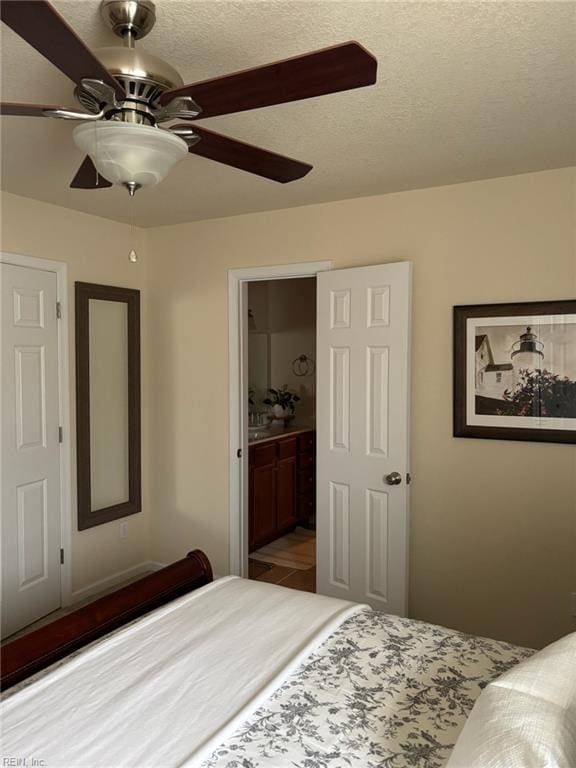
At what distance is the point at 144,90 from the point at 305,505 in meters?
4.30

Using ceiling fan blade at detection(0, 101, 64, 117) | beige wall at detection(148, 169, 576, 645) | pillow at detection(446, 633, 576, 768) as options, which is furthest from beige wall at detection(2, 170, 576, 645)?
ceiling fan blade at detection(0, 101, 64, 117)

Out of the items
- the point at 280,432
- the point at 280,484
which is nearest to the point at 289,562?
the point at 280,484

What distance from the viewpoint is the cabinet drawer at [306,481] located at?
5.23 meters

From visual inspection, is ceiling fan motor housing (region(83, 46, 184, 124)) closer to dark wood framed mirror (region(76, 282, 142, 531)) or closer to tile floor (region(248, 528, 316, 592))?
dark wood framed mirror (region(76, 282, 142, 531))

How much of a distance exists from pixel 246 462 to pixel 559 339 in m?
2.16

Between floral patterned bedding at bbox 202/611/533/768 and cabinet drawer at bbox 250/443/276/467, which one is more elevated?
cabinet drawer at bbox 250/443/276/467

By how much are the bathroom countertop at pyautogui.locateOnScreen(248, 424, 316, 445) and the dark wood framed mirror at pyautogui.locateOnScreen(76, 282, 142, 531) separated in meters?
0.99

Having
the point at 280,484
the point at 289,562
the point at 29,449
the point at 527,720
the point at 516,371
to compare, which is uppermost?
the point at 516,371

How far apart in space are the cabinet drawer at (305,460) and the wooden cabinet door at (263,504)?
472mm

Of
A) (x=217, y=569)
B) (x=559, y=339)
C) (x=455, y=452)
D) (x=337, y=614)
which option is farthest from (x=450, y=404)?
(x=217, y=569)

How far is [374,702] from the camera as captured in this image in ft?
5.08

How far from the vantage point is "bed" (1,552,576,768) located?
1.34m

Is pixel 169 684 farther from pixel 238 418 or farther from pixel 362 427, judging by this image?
pixel 238 418

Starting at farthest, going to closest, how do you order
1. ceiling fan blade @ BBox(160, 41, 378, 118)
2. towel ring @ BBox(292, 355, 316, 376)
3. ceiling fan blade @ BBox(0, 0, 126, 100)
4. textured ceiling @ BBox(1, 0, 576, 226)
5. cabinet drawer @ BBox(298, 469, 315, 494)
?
towel ring @ BBox(292, 355, 316, 376), cabinet drawer @ BBox(298, 469, 315, 494), textured ceiling @ BBox(1, 0, 576, 226), ceiling fan blade @ BBox(160, 41, 378, 118), ceiling fan blade @ BBox(0, 0, 126, 100)
